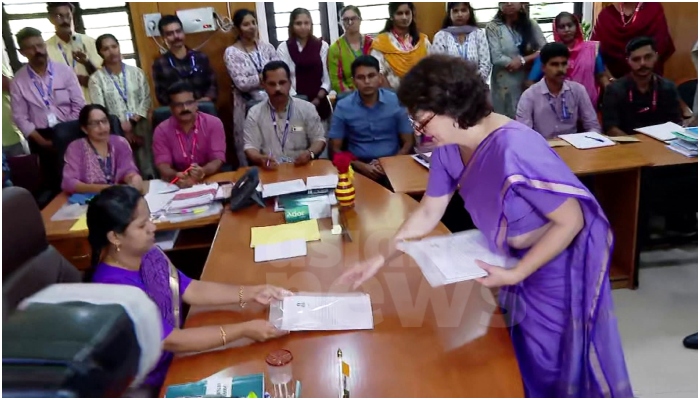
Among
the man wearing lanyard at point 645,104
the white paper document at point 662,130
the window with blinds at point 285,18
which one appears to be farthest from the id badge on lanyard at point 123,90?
the white paper document at point 662,130

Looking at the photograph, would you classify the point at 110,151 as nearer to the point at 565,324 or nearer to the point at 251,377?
the point at 251,377

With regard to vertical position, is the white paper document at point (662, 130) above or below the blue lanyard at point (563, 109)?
below

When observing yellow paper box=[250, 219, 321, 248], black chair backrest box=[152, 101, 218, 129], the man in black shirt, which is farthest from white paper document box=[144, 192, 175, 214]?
the man in black shirt

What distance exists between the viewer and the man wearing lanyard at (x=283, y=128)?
3305mm

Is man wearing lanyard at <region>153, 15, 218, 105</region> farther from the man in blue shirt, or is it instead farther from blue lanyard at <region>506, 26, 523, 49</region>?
blue lanyard at <region>506, 26, 523, 49</region>

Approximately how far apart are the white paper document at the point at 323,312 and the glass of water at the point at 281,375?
19 cm

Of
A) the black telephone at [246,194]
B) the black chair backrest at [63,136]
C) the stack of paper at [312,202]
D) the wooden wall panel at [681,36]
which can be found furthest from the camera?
the wooden wall panel at [681,36]

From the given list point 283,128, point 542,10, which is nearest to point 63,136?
point 283,128

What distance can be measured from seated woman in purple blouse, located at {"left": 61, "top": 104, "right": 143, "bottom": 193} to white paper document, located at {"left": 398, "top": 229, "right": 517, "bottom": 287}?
5.85 ft

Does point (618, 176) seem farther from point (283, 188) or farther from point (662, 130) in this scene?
point (283, 188)

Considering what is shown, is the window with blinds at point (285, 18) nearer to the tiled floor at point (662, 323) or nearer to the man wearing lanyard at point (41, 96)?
the man wearing lanyard at point (41, 96)

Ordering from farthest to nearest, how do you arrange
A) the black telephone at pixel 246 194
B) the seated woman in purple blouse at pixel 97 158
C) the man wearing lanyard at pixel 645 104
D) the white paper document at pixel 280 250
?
the man wearing lanyard at pixel 645 104, the seated woman in purple blouse at pixel 97 158, the black telephone at pixel 246 194, the white paper document at pixel 280 250

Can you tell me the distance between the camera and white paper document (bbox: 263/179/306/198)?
2453 mm

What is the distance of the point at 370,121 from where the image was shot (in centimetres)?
335
